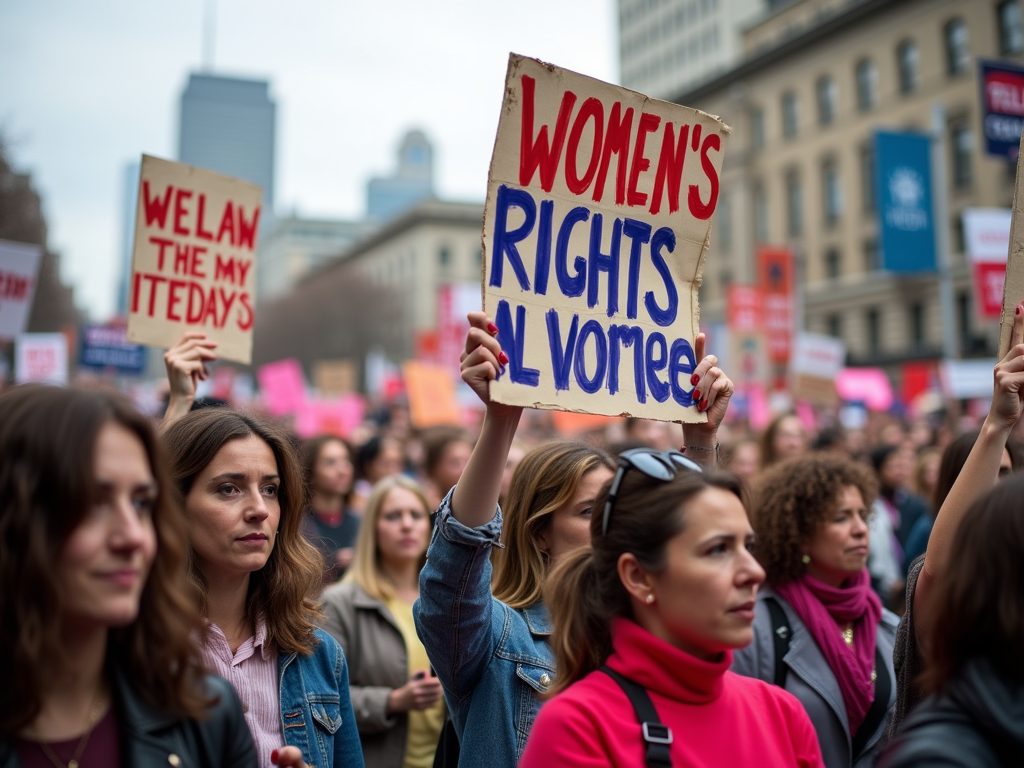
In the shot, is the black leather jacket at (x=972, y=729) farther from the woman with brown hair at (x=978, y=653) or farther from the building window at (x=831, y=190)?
the building window at (x=831, y=190)

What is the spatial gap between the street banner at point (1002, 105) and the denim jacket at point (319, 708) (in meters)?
6.55

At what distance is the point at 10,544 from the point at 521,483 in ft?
5.50

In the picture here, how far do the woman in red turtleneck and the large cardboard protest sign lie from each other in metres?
0.40

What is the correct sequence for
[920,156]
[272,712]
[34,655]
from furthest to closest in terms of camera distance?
[920,156], [272,712], [34,655]

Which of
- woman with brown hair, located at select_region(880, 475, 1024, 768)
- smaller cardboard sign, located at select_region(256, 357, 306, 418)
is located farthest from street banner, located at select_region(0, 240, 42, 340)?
smaller cardboard sign, located at select_region(256, 357, 306, 418)

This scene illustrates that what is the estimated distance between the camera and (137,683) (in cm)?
188

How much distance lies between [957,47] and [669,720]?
4341 centimetres

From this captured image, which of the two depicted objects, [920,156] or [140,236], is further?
[920,156]

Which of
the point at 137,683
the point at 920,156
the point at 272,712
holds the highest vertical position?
the point at 920,156

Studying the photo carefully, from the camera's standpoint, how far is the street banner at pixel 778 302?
17.2 m

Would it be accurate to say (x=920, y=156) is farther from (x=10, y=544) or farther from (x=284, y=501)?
(x=10, y=544)

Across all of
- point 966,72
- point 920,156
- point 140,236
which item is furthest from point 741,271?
point 140,236

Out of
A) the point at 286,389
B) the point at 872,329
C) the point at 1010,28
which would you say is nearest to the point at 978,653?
the point at 286,389

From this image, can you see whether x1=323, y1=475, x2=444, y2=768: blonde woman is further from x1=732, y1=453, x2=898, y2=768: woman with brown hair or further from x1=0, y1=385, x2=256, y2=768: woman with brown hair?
x1=0, y1=385, x2=256, y2=768: woman with brown hair
